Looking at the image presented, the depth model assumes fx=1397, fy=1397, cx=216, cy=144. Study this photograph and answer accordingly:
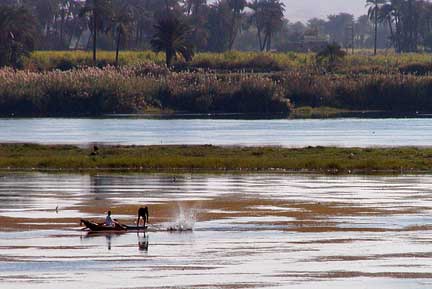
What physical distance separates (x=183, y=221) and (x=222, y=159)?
28485 mm

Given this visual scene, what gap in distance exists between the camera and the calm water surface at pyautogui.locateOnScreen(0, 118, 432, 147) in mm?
99562

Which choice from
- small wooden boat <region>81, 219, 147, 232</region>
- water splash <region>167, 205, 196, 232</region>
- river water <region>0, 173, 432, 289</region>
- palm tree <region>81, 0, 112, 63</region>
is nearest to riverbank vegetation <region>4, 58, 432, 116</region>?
palm tree <region>81, 0, 112, 63</region>

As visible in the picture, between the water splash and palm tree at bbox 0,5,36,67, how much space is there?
103818mm

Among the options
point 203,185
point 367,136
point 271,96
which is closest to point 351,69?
point 271,96

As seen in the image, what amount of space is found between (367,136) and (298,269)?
67.6m

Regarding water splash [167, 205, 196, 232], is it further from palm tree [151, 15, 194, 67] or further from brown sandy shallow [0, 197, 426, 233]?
palm tree [151, 15, 194, 67]

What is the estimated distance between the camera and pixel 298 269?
135 feet

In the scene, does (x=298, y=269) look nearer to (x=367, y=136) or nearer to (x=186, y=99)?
(x=367, y=136)

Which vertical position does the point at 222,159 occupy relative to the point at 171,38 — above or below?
below

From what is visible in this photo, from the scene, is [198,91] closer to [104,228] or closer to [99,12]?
[99,12]

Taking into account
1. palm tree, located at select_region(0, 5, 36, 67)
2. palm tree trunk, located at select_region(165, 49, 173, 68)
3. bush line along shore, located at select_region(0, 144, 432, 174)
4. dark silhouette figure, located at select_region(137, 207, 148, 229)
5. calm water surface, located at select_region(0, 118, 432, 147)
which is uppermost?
palm tree, located at select_region(0, 5, 36, 67)

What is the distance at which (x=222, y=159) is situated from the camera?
260ft

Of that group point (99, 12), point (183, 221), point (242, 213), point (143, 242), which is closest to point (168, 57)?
point (99, 12)

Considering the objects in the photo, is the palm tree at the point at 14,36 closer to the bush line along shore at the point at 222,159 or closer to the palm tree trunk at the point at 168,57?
the palm tree trunk at the point at 168,57
